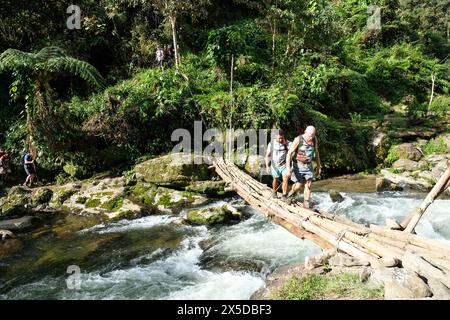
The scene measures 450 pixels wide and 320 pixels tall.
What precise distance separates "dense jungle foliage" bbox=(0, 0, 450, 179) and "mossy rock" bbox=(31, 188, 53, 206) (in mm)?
1665

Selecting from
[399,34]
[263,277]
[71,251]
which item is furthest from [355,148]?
[399,34]

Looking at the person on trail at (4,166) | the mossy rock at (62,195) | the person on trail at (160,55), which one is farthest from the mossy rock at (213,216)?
the person on trail at (160,55)

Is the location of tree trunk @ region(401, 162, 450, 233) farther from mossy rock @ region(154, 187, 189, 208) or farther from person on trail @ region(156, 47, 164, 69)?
person on trail @ region(156, 47, 164, 69)

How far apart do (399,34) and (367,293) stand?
27.2 m

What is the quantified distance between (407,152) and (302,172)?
9947 mm

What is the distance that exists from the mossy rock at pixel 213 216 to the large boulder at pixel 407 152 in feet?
29.2

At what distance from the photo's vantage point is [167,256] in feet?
25.5

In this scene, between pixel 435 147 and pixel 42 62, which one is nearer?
pixel 42 62

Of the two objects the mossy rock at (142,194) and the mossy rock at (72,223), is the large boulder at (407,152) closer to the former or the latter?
the mossy rock at (142,194)

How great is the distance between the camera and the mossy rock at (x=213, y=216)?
9.47 meters

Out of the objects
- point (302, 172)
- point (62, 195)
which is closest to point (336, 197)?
point (302, 172)

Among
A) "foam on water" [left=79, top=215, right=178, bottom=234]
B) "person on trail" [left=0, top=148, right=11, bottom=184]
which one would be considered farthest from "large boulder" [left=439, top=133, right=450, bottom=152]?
"person on trail" [left=0, top=148, right=11, bottom=184]

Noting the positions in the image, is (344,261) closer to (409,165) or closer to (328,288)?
(328,288)

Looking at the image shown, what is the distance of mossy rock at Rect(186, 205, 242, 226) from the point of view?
9469mm
